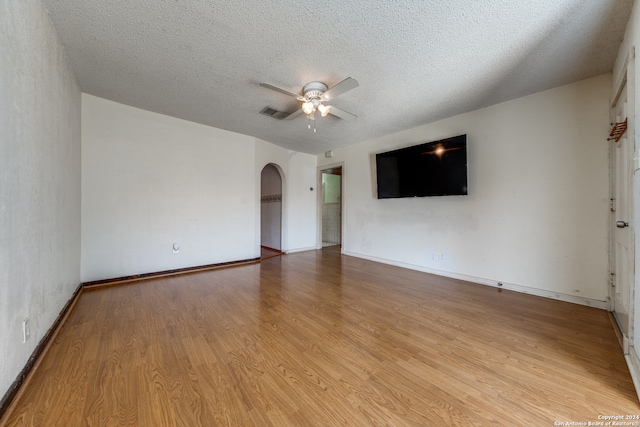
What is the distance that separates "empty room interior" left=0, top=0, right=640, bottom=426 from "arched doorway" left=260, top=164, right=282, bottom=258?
4.53ft

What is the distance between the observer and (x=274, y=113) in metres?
3.33

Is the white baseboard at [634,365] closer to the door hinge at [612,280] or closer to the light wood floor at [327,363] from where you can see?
the light wood floor at [327,363]

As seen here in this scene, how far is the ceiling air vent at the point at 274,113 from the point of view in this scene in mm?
3193

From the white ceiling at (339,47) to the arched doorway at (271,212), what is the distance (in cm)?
273

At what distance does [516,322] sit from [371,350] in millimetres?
1497

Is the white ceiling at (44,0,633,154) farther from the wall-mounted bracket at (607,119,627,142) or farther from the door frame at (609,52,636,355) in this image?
the wall-mounted bracket at (607,119,627,142)

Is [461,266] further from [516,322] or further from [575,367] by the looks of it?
[575,367]

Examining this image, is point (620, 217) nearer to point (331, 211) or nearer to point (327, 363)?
point (327, 363)

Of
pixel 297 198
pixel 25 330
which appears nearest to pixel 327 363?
pixel 25 330

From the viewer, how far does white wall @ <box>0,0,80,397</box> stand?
3.88ft

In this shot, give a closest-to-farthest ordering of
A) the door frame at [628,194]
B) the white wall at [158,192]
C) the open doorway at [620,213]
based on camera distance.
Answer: the door frame at [628,194] → the open doorway at [620,213] → the white wall at [158,192]

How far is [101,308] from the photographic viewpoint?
7.72 ft

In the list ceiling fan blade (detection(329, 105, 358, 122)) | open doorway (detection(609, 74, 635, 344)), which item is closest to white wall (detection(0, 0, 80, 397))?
ceiling fan blade (detection(329, 105, 358, 122))

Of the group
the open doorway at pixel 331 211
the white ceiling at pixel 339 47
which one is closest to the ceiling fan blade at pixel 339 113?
the white ceiling at pixel 339 47
